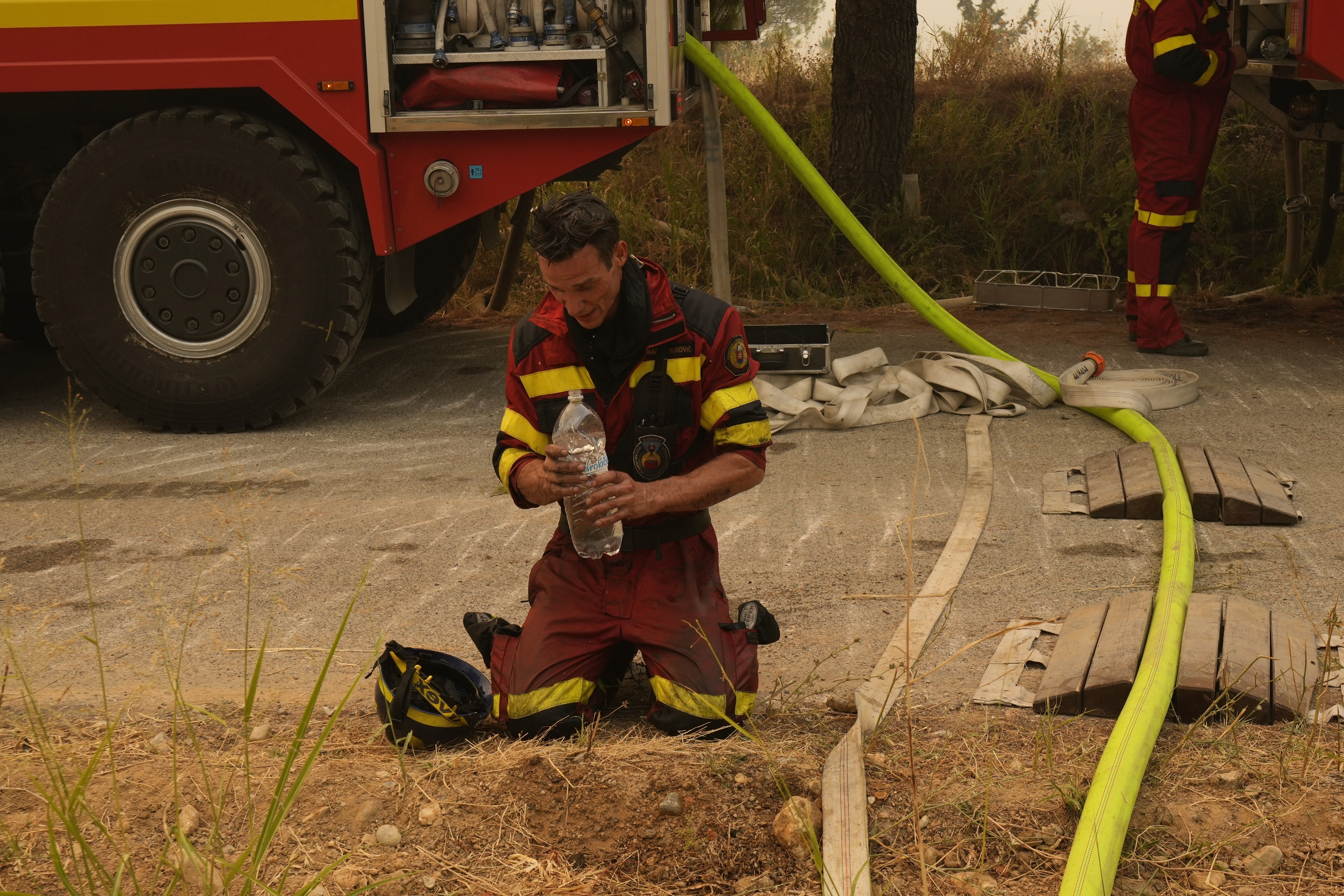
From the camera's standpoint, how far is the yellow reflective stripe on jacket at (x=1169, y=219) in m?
6.35

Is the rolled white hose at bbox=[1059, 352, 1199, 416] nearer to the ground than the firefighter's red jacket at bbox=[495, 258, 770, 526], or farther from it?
nearer to the ground

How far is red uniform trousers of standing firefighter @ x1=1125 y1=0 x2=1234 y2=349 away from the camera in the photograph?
19.6 feet

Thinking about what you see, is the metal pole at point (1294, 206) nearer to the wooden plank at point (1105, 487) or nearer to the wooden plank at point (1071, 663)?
the wooden plank at point (1105, 487)

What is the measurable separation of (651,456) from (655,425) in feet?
0.24

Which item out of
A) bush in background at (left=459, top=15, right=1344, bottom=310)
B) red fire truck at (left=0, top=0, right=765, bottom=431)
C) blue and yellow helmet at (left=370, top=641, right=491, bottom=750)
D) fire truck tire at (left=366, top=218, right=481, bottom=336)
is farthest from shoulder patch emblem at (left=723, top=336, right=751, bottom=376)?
bush in background at (left=459, top=15, right=1344, bottom=310)

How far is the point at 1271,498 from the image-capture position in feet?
14.1

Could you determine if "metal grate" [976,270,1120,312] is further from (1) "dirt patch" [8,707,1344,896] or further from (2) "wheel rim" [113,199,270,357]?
(1) "dirt patch" [8,707,1344,896]

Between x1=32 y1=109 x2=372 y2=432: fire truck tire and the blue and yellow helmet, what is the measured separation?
2935 mm

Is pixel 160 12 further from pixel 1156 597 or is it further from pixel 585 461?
pixel 1156 597

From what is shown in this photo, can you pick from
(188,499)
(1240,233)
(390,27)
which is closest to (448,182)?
(390,27)

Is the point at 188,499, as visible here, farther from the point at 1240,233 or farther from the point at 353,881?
the point at 1240,233

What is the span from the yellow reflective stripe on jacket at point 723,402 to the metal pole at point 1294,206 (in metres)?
5.73

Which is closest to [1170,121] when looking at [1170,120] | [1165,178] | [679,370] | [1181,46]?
[1170,120]

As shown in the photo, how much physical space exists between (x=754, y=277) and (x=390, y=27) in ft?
12.8
